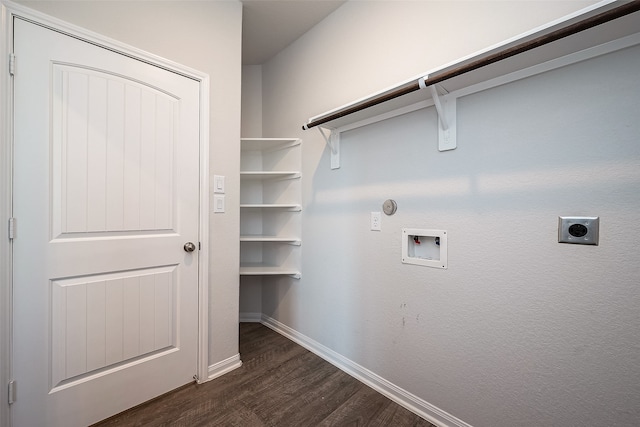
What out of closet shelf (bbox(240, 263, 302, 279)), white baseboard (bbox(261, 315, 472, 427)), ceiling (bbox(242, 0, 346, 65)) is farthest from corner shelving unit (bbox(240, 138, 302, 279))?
ceiling (bbox(242, 0, 346, 65))

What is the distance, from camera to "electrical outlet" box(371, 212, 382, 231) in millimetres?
1652

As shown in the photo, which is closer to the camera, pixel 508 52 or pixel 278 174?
pixel 508 52

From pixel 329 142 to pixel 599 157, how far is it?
141 cm

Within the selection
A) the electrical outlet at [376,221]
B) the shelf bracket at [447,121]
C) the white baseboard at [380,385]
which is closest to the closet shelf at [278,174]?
the electrical outlet at [376,221]

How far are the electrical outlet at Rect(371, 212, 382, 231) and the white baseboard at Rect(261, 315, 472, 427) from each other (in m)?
0.97

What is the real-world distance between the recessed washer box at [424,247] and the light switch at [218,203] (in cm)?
124

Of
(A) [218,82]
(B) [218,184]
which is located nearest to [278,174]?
(B) [218,184]

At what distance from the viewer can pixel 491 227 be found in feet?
3.99

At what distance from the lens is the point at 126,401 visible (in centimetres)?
145

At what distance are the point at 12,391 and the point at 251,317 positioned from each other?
171cm

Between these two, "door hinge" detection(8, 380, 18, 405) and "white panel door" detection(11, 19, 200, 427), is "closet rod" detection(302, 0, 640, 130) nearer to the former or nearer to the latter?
"white panel door" detection(11, 19, 200, 427)

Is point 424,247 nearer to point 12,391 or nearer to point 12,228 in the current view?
point 12,228

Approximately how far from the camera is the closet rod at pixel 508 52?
0.77 metres

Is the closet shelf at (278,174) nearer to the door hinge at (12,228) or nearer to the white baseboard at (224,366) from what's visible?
the door hinge at (12,228)
